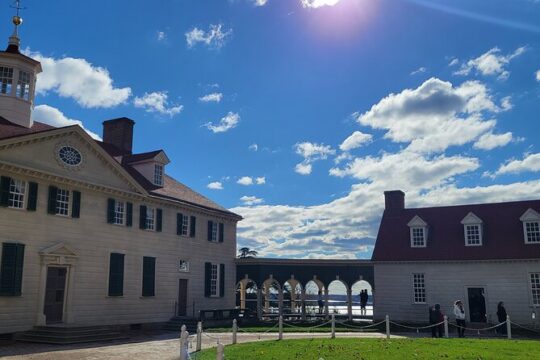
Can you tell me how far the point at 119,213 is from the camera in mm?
28016

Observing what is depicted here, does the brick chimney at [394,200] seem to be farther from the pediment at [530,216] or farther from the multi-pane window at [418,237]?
the pediment at [530,216]

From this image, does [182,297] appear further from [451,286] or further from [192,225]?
[451,286]

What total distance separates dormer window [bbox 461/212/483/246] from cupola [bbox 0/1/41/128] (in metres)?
25.6

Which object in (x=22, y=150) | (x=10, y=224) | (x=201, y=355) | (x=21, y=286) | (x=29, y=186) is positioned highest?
(x=22, y=150)

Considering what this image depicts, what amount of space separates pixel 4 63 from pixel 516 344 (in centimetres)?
2537

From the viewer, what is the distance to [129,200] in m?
28.6

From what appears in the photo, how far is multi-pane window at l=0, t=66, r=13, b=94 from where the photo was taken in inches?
1040

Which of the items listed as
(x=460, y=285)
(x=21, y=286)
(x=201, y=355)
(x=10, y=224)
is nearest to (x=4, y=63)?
(x=10, y=224)

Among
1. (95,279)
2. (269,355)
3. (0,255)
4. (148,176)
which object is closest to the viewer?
(269,355)

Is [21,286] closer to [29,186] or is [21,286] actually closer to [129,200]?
[29,186]

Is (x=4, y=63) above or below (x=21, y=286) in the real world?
above

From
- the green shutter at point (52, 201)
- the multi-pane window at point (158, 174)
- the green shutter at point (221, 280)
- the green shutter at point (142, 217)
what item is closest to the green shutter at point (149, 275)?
the green shutter at point (142, 217)

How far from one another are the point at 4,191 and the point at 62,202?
3131 millimetres

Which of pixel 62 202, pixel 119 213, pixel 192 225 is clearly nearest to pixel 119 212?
pixel 119 213
